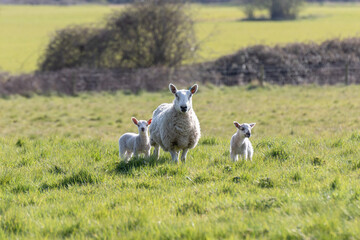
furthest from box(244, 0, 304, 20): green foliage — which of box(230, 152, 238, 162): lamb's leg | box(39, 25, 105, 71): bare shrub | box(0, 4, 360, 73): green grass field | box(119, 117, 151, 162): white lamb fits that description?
box(230, 152, 238, 162): lamb's leg

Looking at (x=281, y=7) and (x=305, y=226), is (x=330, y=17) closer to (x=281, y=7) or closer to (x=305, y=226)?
(x=281, y=7)

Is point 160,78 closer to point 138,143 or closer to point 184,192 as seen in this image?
point 138,143

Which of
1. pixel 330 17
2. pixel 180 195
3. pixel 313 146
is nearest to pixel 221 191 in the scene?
pixel 180 195

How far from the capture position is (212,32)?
31.8 metres

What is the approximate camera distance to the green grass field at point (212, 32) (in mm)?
34906

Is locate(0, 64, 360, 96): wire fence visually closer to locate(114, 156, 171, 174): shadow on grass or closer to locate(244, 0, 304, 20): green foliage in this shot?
locate(114, 156, 171, 174): shadow on grass

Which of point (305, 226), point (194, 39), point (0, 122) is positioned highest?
point (194, 39)

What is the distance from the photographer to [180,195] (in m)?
5.72

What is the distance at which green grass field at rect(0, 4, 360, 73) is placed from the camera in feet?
115

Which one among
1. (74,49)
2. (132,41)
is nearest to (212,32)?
(132,41)

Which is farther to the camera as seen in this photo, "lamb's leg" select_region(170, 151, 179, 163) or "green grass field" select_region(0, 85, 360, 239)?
"lamb's leg" select_region(170, 151, 179, 163)

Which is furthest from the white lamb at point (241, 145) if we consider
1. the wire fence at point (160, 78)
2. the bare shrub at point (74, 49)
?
the bare shrub at point (74, 49)

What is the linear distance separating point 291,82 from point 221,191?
23.9 m

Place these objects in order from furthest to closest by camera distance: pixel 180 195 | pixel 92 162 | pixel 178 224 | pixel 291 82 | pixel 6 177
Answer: pixel 291 82 → pixel 92 162 → pixel 6 177 → pixel 180 195 → pixel 178 224
